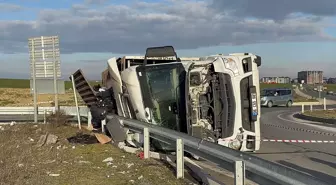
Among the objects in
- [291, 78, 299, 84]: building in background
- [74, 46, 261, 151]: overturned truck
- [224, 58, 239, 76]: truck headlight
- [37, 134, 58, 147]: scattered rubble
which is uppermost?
[224, 58, 239, 76]: truck headlight

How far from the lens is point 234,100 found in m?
9.46

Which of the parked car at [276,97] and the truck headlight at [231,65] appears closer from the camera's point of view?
the truck headlight at [231,65]

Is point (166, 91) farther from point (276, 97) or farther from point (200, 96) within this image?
point (276, 97)

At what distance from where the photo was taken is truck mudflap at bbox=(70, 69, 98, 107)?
14.0 m

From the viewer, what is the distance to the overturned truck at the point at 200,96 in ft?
31.2

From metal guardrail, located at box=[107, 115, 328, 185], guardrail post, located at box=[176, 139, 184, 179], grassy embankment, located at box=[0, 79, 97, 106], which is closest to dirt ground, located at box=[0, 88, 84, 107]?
grassy embankment, located at box=[0, 79, 97, 106]

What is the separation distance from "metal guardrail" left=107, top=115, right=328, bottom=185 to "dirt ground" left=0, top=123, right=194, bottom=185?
0.57 meters

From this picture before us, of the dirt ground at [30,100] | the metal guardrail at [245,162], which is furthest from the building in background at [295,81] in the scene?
the metal guardrail at [245,162]

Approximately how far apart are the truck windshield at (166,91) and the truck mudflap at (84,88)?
3.53 m

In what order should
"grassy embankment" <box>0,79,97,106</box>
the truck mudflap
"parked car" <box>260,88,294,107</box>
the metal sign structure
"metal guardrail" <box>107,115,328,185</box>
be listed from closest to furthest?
"metal guardrail" <box>107,115,328,185</box>
the truck mudflap
the metal sign structure
"grassy embankment" <box>0,79,97,106</box>
"parked car" <box>260,88,294,107</box>

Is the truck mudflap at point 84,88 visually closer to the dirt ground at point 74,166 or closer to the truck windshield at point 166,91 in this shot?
the dirt ground at point 74,166

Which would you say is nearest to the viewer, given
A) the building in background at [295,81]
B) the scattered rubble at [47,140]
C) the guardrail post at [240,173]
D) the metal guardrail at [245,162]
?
the metal guardrail at [245,162]

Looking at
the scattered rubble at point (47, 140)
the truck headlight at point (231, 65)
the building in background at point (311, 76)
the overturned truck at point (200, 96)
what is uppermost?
the truck headlight at point (231, 65)

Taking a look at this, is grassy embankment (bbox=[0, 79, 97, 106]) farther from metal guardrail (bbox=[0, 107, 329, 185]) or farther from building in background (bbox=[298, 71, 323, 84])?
building in background (bbox=[298, 71, 323, 84])
